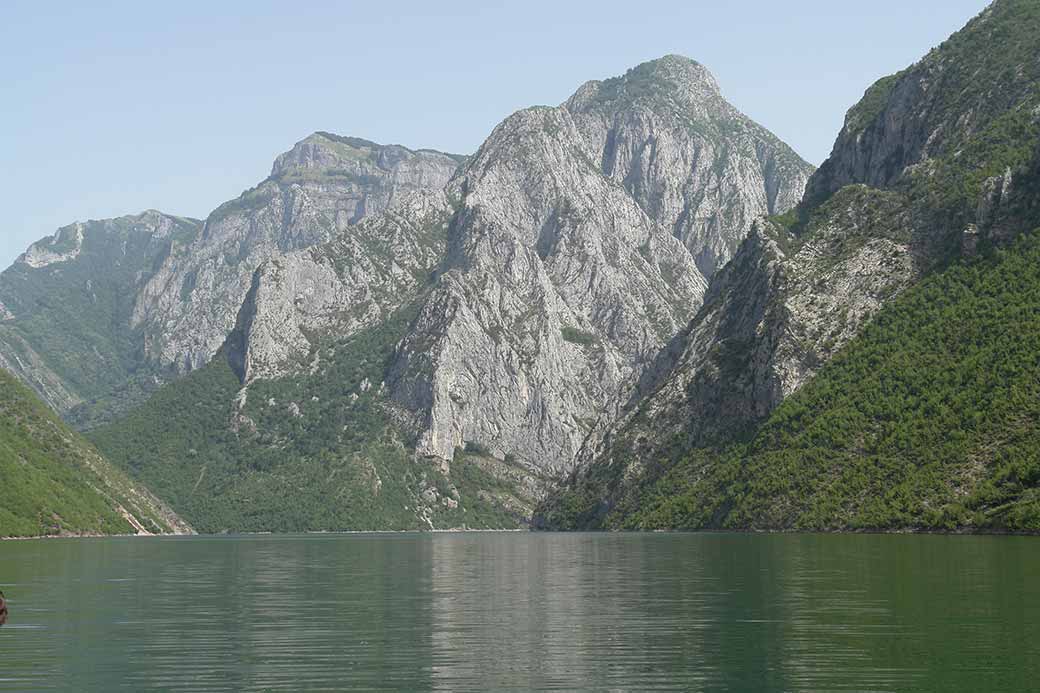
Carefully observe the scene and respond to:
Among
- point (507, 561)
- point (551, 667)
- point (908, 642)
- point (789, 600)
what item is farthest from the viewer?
point (507, 561)

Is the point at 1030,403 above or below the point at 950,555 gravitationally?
above

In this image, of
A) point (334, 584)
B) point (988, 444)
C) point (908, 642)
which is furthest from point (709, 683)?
point (988, 444)

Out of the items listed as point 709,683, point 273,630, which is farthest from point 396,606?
point 709,683

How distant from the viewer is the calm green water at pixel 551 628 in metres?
49.4

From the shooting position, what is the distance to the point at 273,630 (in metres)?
67.7

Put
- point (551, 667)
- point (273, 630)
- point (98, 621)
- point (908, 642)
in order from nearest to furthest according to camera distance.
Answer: point (551, 667) → point (908, 642) → point (273, 630) → point (98, 621)

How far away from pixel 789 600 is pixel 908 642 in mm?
22240

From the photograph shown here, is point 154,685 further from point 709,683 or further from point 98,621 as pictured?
point 98,621

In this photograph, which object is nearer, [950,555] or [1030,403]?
[950,555]

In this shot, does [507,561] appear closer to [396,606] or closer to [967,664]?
[396,606]

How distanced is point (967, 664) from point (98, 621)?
47219 mm

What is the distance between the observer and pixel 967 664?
49.9m

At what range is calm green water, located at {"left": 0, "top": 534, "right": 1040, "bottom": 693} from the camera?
49438mm

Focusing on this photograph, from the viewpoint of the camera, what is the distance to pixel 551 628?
220 ft
